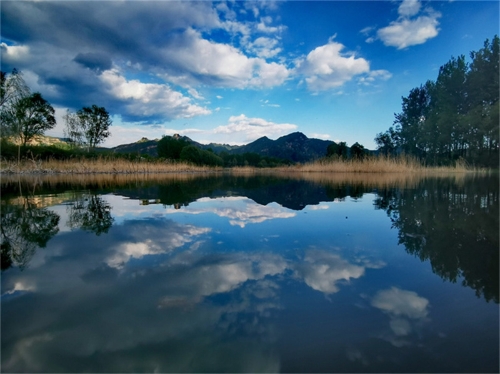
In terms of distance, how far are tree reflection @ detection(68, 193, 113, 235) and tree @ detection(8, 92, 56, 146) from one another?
20814 millimetres

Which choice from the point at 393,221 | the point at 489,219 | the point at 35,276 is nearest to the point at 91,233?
the point at 35,276

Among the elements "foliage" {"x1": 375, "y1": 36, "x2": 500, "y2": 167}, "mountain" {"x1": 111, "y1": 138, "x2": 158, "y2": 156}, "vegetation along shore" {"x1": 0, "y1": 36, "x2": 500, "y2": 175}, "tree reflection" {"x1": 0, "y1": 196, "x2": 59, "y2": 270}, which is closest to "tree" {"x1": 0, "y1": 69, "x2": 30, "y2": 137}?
"vegetation along shore" {"x1": 0, "y1": 36, "x2": 500, "y2": 175}

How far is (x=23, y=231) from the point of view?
10.3 feet

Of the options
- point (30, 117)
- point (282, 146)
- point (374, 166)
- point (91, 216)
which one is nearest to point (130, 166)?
point (30, 117)

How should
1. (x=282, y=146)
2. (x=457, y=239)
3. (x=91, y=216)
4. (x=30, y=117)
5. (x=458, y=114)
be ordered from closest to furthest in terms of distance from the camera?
(x=457, y=239) → (x=91, y=216) → (x=30, y=117) → (x=458, y=114) → (x=282, y=146)

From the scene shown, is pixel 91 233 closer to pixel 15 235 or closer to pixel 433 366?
pixel 15 235

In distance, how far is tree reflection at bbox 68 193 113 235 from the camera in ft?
11.5

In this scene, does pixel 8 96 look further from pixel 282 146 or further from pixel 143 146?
pixel 143 146

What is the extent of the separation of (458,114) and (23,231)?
33.3 metres

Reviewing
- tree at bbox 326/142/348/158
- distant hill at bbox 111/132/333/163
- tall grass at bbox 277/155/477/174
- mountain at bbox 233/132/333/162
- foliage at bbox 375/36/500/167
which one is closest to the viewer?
tall grass at bbox 277/155/477/174

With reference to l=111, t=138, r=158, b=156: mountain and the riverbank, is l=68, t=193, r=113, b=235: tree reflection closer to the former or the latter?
the riverbank

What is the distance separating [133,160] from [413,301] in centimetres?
2323

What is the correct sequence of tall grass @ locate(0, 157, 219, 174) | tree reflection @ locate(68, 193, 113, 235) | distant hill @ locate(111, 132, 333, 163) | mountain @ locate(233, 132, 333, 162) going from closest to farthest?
tree reflection @ locate(68, 193, 113, 235) → tall grass @ locate(0, 157, 219, 174) → mountain @ locate(233, 132, 333, 162) → distant hill @ locate(111, 132, 333, 163)

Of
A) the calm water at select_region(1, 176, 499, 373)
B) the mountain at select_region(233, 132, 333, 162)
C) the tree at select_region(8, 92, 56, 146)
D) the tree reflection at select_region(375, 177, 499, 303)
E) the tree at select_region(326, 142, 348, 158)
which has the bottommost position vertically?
the calm water at select_region(1, 176, 499, 373)
